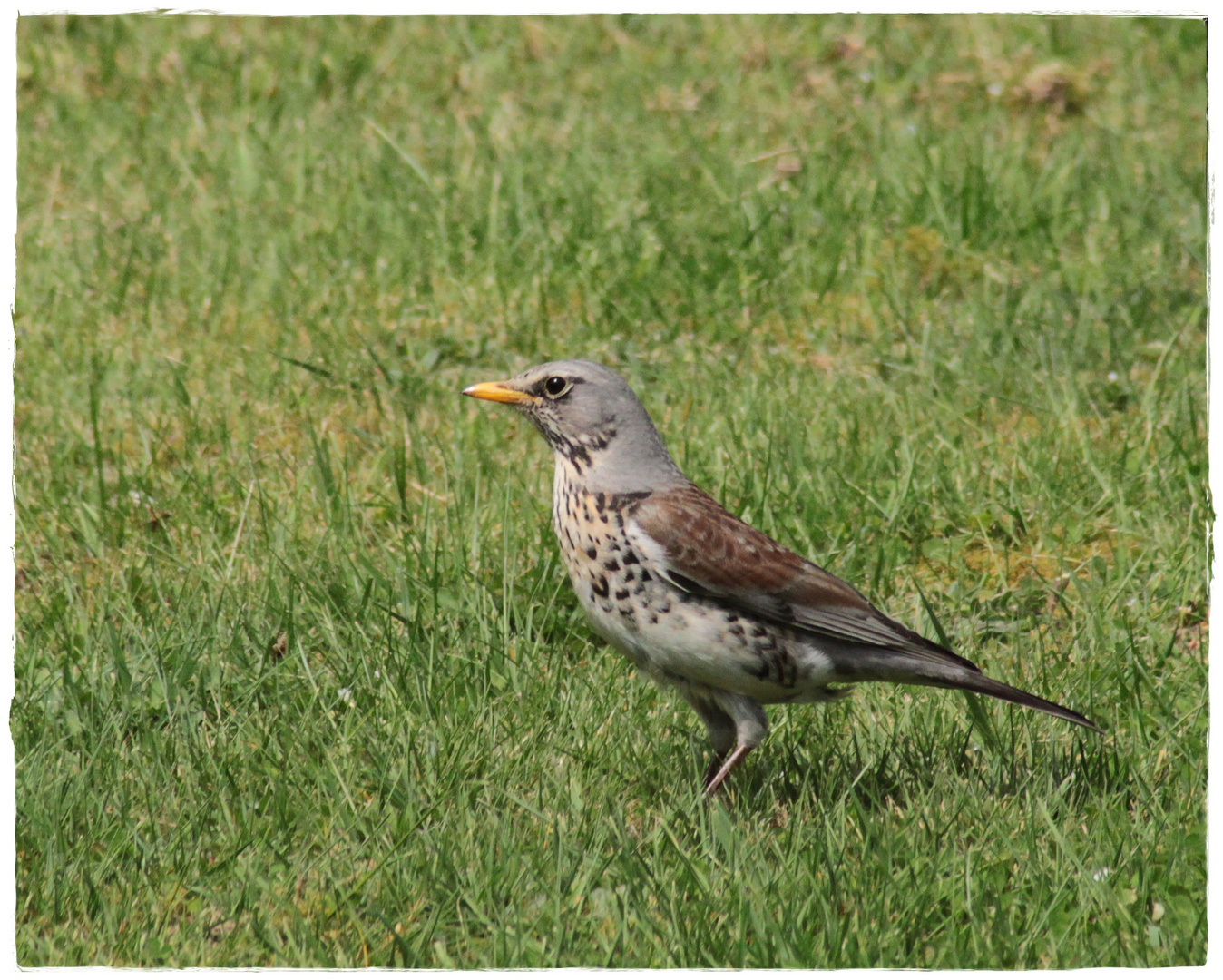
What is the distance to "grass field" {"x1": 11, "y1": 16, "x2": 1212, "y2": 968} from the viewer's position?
428 centimetres

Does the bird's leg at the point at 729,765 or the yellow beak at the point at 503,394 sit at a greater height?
the yellow beak at the point at 503,394

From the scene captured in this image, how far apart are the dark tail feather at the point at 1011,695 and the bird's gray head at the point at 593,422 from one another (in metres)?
1.02

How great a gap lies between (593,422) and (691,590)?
1.92 ft

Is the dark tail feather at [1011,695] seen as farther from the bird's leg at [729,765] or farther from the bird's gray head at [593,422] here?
the bird's gray head at [593,422]

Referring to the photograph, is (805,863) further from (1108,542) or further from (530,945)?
(1108,542)

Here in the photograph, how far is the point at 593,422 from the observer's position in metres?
4.95

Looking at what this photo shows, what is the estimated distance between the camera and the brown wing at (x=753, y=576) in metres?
4.75

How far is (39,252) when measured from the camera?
8.21 meters

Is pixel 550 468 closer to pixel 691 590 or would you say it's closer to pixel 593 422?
pixel 593 422

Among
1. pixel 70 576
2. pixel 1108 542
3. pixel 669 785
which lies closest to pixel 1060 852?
pixel 669 785

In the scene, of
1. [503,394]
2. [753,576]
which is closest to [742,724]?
[753,576]

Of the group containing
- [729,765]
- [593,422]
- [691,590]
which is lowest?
[729,765]

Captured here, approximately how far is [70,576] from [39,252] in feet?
9.01

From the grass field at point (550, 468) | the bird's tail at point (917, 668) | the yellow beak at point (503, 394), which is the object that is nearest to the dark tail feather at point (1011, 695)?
the bird's tail at point (917, 668)
